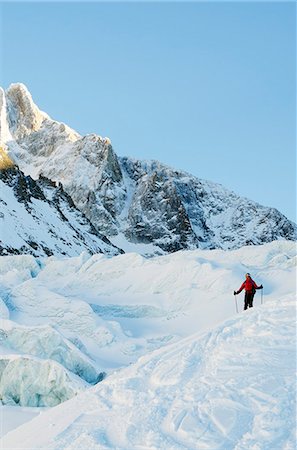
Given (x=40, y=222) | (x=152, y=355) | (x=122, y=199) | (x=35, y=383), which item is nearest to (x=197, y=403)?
(x=152, y=355)

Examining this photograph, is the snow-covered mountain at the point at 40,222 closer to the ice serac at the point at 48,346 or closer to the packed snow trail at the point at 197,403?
the ice serac at the point at 48,346

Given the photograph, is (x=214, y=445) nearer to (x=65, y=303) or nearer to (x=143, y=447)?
(x=143, y=447)

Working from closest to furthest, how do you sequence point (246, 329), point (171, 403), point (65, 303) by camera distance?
point (171, 403) < point (246, 329) < point (65, 303)

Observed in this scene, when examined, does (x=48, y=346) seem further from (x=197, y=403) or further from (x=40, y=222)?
(x=40, y=222)

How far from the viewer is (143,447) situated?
866 cm

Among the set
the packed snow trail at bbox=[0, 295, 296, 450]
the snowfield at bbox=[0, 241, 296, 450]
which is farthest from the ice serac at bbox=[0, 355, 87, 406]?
the packed snow trail at bbox=[0, 295, 296, 450]

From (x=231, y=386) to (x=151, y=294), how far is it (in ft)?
64.3

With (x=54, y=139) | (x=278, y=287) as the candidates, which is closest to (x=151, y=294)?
(x=278, y=287)

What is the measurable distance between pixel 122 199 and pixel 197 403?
583ft

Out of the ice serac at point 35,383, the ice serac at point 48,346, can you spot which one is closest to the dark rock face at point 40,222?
the ice serac at point 48,346

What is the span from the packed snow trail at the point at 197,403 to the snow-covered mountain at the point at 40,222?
74315mm

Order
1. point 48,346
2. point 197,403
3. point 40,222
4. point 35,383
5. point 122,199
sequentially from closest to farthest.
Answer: point 197,403 → point 35,383 → point 48,346 → point 40,222 → point 122,199

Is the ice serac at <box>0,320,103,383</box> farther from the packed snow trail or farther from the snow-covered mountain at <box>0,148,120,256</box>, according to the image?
the snow-covered mountain at <box>0,148,120,256</box>

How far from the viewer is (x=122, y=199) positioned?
612 ft
